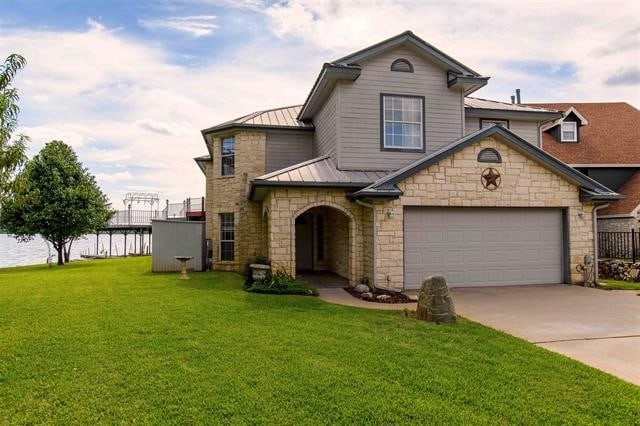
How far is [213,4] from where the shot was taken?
9766 millimetres

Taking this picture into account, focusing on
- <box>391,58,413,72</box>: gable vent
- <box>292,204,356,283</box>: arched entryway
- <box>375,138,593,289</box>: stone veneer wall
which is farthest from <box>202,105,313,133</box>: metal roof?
<box>375,138,593,289</box>: stone veneer wall

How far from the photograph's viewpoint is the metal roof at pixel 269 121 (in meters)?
16.1

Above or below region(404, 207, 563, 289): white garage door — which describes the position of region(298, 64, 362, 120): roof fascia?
above

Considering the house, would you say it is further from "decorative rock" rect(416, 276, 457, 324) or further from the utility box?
the utility box

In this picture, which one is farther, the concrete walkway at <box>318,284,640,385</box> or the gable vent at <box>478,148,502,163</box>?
the gable vent at <box>478,148,502,163</box>

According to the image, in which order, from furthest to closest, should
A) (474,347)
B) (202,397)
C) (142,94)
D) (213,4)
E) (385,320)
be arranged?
1. (142,94)
2. (213,4)
3. (385,320)
4. (474,347)
5. (202,397)

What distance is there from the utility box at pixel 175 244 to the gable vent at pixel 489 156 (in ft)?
37.1

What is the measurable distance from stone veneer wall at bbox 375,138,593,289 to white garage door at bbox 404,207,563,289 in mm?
360

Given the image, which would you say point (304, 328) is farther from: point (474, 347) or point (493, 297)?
point (493, 297)

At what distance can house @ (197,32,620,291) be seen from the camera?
37.3ft

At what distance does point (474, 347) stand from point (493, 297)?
491 cm

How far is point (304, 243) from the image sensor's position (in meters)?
16.7

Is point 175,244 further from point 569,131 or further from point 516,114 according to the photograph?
point 569,131

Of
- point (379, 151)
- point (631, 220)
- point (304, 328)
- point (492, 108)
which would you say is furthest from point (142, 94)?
point (631, 220)
